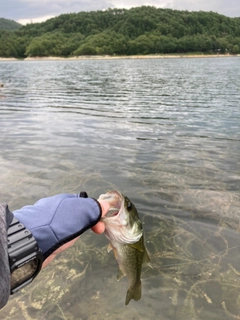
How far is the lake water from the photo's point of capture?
3.96 meters

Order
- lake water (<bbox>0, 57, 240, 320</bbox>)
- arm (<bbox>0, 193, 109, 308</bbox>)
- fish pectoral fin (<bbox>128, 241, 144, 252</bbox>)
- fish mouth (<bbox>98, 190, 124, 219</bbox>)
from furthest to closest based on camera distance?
lake water (<bbox>0, 57, 240, 320</bbox>), fish pectoral fin (<bbox>128, 241, 144, 252</bbox>), fish mouth (<bbox>98, 190, 124, 219</bbox>), arm (<bbox>0, 193, 109, 308</bbox>)

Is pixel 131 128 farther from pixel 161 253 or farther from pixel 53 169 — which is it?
pixel 161 253

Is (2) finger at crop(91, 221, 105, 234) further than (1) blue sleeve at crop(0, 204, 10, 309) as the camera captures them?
Yes

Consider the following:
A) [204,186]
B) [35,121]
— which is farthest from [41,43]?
[204,186]

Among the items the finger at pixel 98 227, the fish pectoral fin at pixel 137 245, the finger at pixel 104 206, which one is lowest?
the fish pectoral fin at pixel 137 245

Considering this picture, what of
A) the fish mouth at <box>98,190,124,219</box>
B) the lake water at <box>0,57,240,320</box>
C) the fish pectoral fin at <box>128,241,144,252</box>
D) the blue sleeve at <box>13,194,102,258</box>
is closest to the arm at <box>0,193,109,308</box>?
the blue sleeve at <box>13,194,102,258</box>

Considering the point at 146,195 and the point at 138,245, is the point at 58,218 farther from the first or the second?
the point at 146,195

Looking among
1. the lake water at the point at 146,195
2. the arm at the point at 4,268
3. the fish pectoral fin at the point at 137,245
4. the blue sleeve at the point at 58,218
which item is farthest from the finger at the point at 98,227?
the lake water at the point at 146,195

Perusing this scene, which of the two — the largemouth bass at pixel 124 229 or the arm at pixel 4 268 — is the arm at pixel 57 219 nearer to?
the arm at pixel 4 268

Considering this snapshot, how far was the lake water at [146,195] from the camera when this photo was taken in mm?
3957

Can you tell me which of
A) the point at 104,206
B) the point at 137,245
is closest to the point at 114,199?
the point at 104,206

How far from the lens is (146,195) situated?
22.6 ft

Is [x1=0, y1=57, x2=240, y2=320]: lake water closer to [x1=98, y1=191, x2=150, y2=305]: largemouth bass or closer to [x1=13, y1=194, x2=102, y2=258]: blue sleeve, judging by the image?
[x1=98, y1=191, x2=150, y2=305]: largemouth bass

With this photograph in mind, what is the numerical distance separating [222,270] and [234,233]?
111 cm
